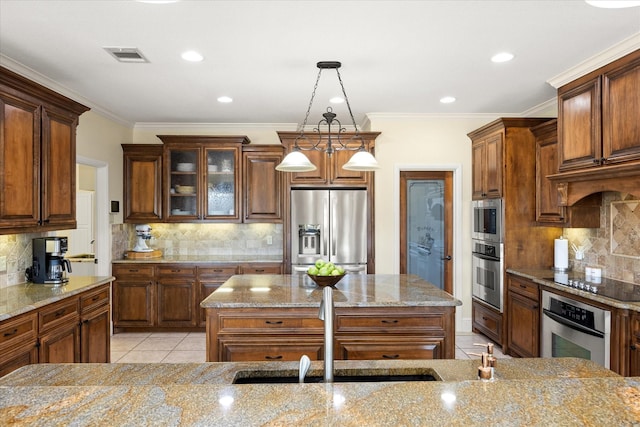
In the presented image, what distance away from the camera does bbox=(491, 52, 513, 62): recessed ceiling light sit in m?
3.23

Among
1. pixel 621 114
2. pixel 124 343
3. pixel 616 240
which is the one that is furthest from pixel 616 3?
pixel 124 343

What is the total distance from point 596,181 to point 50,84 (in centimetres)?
482

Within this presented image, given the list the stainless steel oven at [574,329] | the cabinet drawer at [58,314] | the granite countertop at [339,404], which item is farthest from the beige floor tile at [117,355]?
the stainless steel oven at [574,329]

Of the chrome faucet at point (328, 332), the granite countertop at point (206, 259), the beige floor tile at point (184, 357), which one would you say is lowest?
the beige floor tile at point (184, 357)

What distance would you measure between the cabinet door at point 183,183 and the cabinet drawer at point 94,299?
1827 mm

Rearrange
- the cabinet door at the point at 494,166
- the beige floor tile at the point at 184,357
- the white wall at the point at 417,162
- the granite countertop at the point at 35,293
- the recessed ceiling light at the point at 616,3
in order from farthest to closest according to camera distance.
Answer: the white wall at the point at 417,162 → the cabinet door at the point at 494,166 → the beige floor tile at the point at 184,357 → the granite countertop at the point at 35,293 → the recessed ceiling light at the point at 616,3

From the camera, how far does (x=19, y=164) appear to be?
Answer: 119 inches

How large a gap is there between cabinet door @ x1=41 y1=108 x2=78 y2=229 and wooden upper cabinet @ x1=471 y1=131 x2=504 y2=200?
→ 160 inches

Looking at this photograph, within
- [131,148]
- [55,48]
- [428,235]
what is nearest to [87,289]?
[55,48]

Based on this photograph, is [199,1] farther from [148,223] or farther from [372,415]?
[148,223]

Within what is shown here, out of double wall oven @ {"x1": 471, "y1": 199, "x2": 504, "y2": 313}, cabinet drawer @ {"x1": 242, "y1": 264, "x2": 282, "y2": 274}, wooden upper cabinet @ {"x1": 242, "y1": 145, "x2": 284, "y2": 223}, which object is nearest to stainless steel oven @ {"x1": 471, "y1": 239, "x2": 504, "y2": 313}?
double wall oven @ {"x1": 471, "y1": 199, "x2": 504, "y2": 313}

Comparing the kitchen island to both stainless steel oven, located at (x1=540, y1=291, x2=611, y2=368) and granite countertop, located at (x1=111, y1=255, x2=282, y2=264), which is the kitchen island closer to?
stainless steel oven, located at (x1=540, y1=291, x2=611, y2=368)

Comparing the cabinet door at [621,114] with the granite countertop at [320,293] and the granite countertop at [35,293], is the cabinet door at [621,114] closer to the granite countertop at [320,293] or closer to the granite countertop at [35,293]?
the granite countertop at [320,293]

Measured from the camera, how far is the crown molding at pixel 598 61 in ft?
9.73
